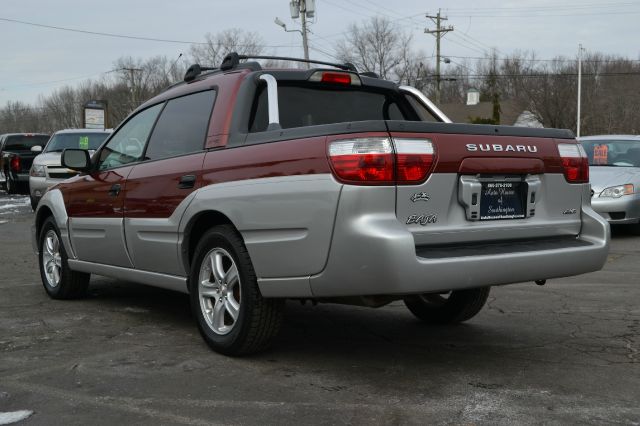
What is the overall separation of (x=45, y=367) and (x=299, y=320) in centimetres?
196

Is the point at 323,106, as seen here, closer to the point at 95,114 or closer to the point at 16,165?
the point at 16,165

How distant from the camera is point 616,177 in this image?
1112 cm

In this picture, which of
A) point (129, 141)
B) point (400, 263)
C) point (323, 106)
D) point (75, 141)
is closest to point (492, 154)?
point (400, 263)

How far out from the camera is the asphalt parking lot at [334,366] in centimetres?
353

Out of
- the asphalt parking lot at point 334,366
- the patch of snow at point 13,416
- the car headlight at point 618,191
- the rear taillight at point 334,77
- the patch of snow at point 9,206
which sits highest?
the rear taillight at point 334,77

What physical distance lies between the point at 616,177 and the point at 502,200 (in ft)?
25.4

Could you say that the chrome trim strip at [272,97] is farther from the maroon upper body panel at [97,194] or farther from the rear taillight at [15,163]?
the rear taillight at [15,163]

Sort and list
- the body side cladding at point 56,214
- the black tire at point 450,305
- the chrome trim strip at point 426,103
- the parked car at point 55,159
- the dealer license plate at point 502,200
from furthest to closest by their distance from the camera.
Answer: the parked car at point 55,159, the body side cladding at point 56,214, the chrome trim strip at point 426,103, the black tire at point 450,305, the dealer license plate at point 502,200

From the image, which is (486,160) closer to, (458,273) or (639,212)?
(458,273)

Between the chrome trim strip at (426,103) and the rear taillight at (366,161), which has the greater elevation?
the chrome trim strip at (426,103)

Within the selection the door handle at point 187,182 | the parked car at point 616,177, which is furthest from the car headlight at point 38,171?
the door handle at point 187,182

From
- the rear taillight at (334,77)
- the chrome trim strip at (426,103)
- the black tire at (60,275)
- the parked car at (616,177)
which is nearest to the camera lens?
the rear taillight at (334,77)

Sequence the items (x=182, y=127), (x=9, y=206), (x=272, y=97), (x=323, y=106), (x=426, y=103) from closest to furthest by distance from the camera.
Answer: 1. (x=272, y=97)
2. (x=323, y=106)
3. (x=182, y=127)
4. (x=426, y=103)
5. (x=9, y=206)

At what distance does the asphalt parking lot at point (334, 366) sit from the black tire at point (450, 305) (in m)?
0.10
